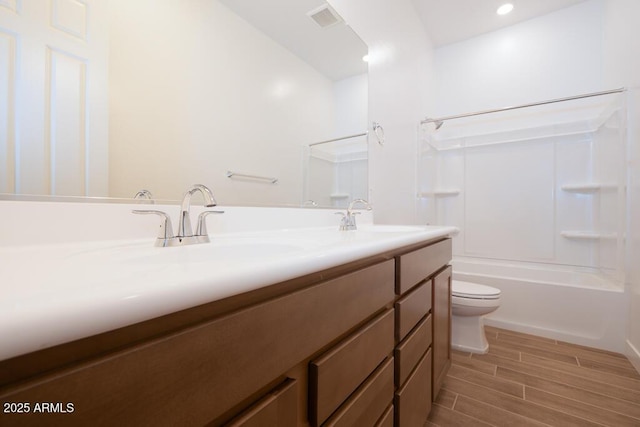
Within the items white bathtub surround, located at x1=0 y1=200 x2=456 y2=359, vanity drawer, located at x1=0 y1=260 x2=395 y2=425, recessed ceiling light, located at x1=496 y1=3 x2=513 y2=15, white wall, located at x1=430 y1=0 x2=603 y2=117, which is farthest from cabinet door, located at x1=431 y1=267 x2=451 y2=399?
recessed ceiling light, located at x1=496 y1=3 x2=513 y2=15

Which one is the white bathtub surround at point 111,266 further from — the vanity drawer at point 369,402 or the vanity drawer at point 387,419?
the vanity drawer at point 387,419

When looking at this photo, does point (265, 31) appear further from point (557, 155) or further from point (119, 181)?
point (557, 155)

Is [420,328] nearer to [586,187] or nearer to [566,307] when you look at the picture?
[566,307]

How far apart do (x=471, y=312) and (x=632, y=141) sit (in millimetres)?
1474

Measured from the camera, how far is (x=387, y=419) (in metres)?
0.79

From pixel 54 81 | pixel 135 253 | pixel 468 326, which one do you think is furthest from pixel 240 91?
pixel 468 326

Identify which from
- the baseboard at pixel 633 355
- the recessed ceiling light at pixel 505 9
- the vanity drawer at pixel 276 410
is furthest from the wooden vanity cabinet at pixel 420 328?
the recessed ceiling light at pixel 505 9

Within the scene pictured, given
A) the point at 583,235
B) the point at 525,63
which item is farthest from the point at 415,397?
the point at 525,63

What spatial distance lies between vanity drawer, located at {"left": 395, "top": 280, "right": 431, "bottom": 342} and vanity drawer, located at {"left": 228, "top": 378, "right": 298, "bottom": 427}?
0.48 m

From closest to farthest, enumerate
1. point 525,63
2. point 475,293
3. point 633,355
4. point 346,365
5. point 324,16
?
point 346,365 < point 324,16 < point 633,355 < point 475,293 < point 525,63

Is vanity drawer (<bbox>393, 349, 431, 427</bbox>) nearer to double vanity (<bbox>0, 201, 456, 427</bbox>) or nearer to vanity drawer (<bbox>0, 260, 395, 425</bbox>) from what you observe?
double vanity (<bbox>0, 201, 456, 427</bbox>)

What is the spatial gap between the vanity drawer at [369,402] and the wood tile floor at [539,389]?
69 centimetres

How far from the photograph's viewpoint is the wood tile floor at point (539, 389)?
1250mm

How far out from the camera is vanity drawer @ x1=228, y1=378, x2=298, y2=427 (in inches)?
14.9
